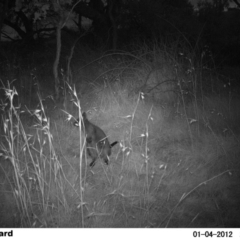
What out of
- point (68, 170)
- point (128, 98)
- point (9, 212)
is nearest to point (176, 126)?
point (128, 98)

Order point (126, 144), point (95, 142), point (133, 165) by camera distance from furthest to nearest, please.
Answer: point (126, 144)
point (95, 142)
point (133, 165)

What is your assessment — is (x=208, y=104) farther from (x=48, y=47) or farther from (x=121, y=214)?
(x=48, y=47)

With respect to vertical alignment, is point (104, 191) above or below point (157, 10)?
below

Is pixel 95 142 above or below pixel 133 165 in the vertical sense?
above

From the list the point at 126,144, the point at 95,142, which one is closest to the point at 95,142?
the point at 95,142

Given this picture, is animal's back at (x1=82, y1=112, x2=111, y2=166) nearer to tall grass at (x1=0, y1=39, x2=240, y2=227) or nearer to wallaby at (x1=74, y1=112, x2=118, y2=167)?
wallaby at (x1=74, y1=112, x2=118, y2=167)

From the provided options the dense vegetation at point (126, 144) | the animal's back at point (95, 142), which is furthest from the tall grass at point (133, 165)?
the animal's back at point (95, 142)

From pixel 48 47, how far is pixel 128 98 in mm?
5689

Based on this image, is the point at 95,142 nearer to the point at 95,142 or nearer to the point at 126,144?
the point at 95,142

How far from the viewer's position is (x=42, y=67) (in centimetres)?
827

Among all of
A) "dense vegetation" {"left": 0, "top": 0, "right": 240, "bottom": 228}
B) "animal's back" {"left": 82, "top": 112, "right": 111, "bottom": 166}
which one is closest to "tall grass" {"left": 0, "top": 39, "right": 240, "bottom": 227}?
"dense vegetation" {"left": 0, "top": 0, "right": 240, "bottom": 228}

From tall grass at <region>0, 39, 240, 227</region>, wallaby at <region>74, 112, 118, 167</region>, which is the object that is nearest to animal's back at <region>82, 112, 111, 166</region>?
wallaby at <region>74, 112, 118, 167</region>

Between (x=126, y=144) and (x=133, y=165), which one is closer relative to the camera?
(x=133, y=165)

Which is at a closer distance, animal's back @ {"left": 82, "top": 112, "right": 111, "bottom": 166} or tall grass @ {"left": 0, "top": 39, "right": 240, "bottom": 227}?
tall grass @ {"left": 0, "top": 39, "right": 240, "bottom": 227}
